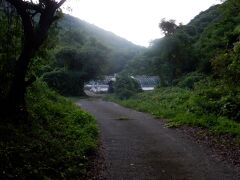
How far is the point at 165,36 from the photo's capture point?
143ft

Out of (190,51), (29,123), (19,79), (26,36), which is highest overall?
(190,51)

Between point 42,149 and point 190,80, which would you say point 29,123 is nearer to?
point 42,149

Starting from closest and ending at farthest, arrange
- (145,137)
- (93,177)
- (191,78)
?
(93,177) → (145,137) → (191,78)

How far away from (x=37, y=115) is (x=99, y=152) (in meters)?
2.96

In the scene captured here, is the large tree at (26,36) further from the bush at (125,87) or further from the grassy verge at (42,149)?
the bush at (125,87)

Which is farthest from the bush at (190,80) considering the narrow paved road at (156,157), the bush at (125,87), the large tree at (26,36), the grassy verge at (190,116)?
the large tree at (26,36)

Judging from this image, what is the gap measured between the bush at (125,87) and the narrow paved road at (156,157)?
22329 mm

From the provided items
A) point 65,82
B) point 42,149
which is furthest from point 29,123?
point 65,82

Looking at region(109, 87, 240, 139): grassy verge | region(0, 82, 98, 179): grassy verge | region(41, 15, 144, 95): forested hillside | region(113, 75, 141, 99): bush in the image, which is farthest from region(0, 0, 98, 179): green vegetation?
region(41, 15, 144, 95): forested hillside

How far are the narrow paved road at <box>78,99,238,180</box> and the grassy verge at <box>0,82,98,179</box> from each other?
791 millimetres

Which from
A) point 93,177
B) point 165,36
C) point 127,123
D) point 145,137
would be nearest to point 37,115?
point 145,137

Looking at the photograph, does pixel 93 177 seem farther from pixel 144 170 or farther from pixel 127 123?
pixel 127 123

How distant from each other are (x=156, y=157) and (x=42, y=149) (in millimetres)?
3350

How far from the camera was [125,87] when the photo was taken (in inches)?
1672
